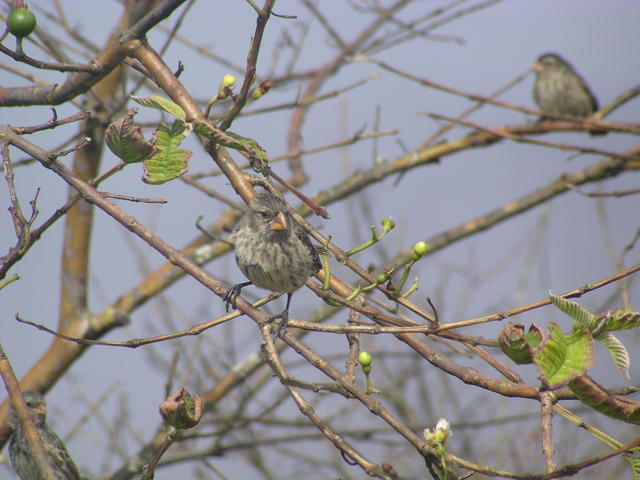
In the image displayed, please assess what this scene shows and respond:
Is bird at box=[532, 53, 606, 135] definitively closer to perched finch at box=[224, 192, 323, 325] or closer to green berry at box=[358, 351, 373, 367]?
perched finch at box=[224, 192, 323, 325]

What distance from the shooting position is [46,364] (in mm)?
3979

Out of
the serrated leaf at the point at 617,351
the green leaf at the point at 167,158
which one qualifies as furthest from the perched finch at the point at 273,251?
the serrated leaf at the point at 617,351

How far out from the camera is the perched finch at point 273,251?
3699 mm

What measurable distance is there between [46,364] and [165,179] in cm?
216

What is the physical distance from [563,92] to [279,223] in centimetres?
784

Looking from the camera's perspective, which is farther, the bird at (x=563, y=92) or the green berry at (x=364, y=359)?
the bird at (x=563, y=92)

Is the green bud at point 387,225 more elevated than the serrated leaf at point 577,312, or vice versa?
the green bud at point 387,225

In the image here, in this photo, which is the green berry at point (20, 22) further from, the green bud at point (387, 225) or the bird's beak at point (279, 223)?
the bird's beak at point (279, 223)

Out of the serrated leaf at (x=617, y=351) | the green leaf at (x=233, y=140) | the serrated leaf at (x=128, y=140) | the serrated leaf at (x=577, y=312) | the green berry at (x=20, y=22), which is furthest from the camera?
the green leaf at (x=233, y=140)

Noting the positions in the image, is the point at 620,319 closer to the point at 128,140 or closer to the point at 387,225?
the point at 387,225

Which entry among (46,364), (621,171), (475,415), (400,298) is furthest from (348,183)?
(475,415)

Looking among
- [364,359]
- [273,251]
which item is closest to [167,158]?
[364,359]

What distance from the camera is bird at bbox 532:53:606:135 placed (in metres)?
10.3

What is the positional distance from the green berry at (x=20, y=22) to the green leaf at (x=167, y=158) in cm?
50
